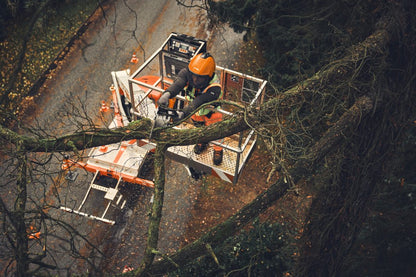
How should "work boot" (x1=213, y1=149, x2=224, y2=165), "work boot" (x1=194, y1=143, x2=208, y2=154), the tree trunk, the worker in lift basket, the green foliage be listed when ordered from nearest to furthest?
the tree trunk < the worker in lift basket < the green foliage < "work boot" (x1=213, y1=149, x2=224, y2=165) < "work boot" (x1=194, y1=143, x2=208, y2=154)

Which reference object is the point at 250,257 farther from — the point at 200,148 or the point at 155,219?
the point at 155,219

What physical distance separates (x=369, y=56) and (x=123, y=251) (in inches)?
234

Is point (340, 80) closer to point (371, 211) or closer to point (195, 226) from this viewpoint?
point (371, 211)

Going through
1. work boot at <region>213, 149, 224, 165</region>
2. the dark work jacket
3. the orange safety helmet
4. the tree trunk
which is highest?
the orange safety helmet

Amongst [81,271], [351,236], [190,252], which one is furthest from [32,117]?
[351,236]

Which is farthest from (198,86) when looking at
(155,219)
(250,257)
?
(250,257)

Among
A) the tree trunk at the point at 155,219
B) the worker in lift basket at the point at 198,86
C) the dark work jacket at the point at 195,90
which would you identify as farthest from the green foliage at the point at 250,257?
the dark work jacket at the point at 195,90

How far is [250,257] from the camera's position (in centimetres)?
645

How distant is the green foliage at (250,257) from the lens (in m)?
6.35

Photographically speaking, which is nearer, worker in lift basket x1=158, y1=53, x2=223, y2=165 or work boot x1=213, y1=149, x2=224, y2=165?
worker in lift basket x1=158, y1=53, x2=223, y2=165

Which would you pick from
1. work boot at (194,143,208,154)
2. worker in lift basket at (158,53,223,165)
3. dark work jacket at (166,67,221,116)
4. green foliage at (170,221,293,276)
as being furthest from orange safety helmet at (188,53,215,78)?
green foliage at (170,221,293,276)

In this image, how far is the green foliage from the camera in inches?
250

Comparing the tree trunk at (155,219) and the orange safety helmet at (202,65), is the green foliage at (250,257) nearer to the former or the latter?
the tree trunk at (155,219)

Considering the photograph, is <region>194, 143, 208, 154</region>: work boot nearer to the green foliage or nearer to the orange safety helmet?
the orange safety helmet
